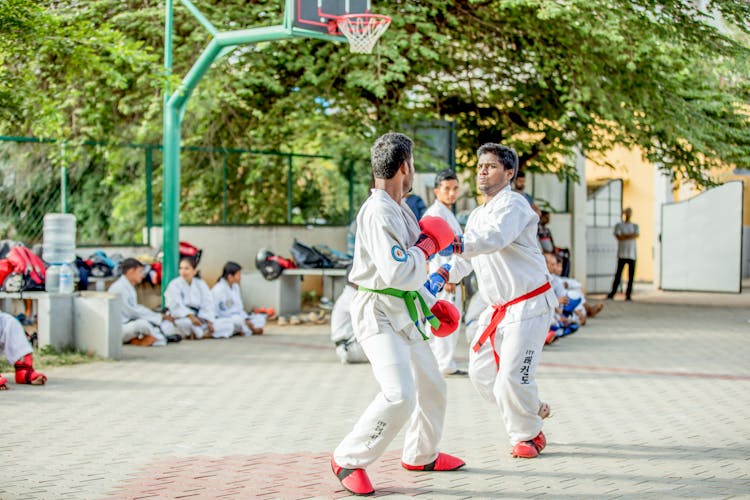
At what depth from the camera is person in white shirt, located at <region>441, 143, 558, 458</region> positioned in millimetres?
6383

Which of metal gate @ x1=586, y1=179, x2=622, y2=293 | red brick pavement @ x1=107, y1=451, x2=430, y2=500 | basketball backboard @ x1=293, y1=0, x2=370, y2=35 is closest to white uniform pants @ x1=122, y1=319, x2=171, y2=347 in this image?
basketball backboard @ x1=293, y1=0, x2=370, y2=35

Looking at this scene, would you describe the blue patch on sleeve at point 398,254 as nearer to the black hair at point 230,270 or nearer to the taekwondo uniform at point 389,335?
the taekwondo uniform at point 389,335

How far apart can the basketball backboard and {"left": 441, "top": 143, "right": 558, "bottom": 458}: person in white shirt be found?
24.6 feet

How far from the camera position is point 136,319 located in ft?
42.1

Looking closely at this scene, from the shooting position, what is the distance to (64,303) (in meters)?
11.3

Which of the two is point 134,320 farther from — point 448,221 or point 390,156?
point 390,156

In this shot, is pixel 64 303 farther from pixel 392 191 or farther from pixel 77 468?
pixel 392 191

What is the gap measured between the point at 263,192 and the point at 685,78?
7.63 meters

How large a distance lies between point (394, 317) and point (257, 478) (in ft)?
4.04

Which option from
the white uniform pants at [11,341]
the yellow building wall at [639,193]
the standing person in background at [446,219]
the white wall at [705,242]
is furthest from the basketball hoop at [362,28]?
the yellow building wall at [639,193]

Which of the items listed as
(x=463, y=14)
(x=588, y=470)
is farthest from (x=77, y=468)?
(x=463, y=14)

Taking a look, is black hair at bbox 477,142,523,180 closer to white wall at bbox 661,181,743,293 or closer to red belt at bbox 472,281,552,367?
red belt at bbox 472,281,552,367

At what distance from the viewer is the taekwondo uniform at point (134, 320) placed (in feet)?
41.1

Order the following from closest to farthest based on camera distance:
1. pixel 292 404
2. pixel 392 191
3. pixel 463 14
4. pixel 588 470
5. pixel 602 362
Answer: pixel 392 191 < pixel 588 470 < pixel 292 404 < pixel 602 362 < pixel 463 14
